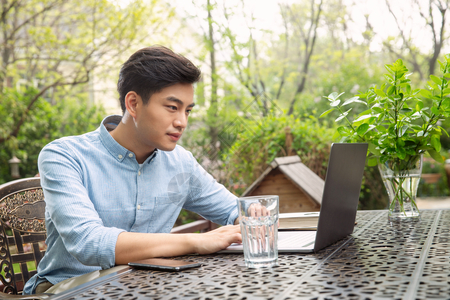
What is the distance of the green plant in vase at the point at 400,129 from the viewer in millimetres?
1328

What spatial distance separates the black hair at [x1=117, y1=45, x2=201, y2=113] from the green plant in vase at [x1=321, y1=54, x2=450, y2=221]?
0.56 m

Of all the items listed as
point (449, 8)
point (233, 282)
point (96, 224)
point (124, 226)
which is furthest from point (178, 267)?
point (449, 8)

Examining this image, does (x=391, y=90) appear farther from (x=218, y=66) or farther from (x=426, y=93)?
(x=218, y=66)

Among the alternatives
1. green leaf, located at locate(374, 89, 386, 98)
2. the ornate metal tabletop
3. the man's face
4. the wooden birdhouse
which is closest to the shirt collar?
the man's face

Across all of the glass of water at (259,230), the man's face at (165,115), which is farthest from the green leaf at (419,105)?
the man's face at (165,115)

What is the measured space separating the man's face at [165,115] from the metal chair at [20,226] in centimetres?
56

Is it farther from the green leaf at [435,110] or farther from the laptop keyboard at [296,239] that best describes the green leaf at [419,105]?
the laptop keyboard at [296,239]

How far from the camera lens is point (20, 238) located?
5.39ft

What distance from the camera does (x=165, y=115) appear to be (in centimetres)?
153

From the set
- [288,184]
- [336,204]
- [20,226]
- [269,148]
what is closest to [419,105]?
[336,204]

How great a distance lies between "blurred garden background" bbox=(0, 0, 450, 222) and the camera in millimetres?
3496

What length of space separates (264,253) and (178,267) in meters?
0.20

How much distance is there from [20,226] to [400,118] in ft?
4.98

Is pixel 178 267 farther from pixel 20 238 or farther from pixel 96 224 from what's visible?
pixel 20 238
